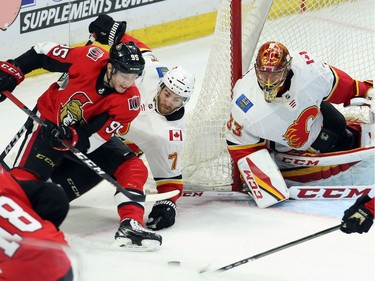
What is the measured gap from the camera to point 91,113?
428 centimetres

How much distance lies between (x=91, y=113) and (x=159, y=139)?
1.25ft

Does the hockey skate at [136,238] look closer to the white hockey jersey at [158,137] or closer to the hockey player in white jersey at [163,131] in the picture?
the hockey player in white jersey at [163,131]

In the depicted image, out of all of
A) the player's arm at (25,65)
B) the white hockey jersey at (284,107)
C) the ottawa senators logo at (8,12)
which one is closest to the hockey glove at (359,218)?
the white hockey jersey at (284,107)

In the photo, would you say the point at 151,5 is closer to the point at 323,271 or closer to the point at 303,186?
the point at 303,186

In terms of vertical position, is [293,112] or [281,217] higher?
[293,112]

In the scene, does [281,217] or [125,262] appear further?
[281,217]

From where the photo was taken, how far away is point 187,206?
4.75m

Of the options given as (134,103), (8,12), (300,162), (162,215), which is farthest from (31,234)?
(8,12)

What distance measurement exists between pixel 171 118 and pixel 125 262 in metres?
1.53

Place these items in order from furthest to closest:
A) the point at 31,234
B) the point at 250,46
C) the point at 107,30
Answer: the point at 250,46
the point at 107,30
the point at 31,234

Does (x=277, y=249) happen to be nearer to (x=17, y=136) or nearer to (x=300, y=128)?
(x=300, y=128)

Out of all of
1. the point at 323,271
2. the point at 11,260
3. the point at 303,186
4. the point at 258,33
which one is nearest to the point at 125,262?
the point at 11,260

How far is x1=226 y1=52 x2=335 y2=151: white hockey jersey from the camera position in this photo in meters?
4.63

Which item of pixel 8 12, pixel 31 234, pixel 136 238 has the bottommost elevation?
pixel 8 12
